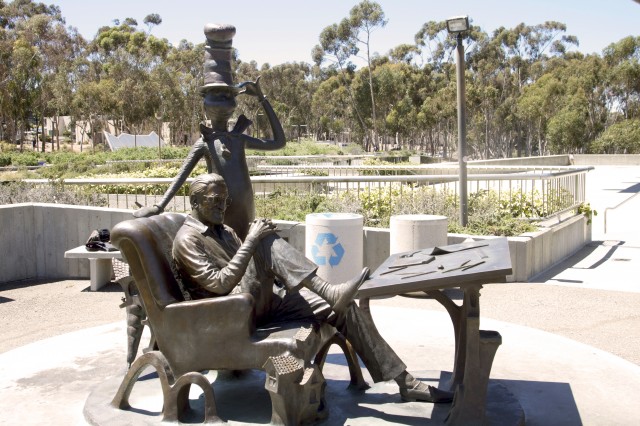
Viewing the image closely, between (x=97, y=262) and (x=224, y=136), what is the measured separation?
4236 mm

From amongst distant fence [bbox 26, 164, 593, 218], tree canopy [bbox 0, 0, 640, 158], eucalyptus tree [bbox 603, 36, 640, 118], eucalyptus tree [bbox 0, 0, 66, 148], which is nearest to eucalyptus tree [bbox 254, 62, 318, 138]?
tree canopy [bbox 0, 0, 640, 158]

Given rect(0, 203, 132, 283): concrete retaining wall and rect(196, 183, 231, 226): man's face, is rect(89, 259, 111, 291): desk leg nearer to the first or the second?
rect(0, 203, 132, 283): concrete retaining wall

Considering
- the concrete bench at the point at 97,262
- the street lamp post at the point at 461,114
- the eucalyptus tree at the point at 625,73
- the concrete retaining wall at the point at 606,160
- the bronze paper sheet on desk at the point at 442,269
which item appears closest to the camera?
the bronze paper sheet on desk at the point at 442,269

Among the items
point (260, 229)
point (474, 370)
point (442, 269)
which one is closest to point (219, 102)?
point (260, 229)

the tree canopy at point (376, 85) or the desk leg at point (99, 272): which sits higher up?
the tree canopy at point (376, 85)

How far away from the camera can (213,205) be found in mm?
4461

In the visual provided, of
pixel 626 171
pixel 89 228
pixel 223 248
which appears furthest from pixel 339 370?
pixel 626 171

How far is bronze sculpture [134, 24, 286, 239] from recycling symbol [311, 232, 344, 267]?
300cm

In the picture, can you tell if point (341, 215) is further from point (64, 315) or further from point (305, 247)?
point (64, 315)

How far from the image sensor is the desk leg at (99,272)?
9344 mm

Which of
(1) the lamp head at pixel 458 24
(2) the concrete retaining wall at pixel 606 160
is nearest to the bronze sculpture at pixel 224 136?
(1) the lamp head at pixel 458 24

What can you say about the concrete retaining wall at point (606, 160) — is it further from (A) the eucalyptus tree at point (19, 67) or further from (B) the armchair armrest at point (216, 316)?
(B) the armchair armrest at point (216, 316)

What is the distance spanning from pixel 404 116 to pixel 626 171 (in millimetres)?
29429

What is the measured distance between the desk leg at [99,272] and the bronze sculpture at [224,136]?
13.0ft
